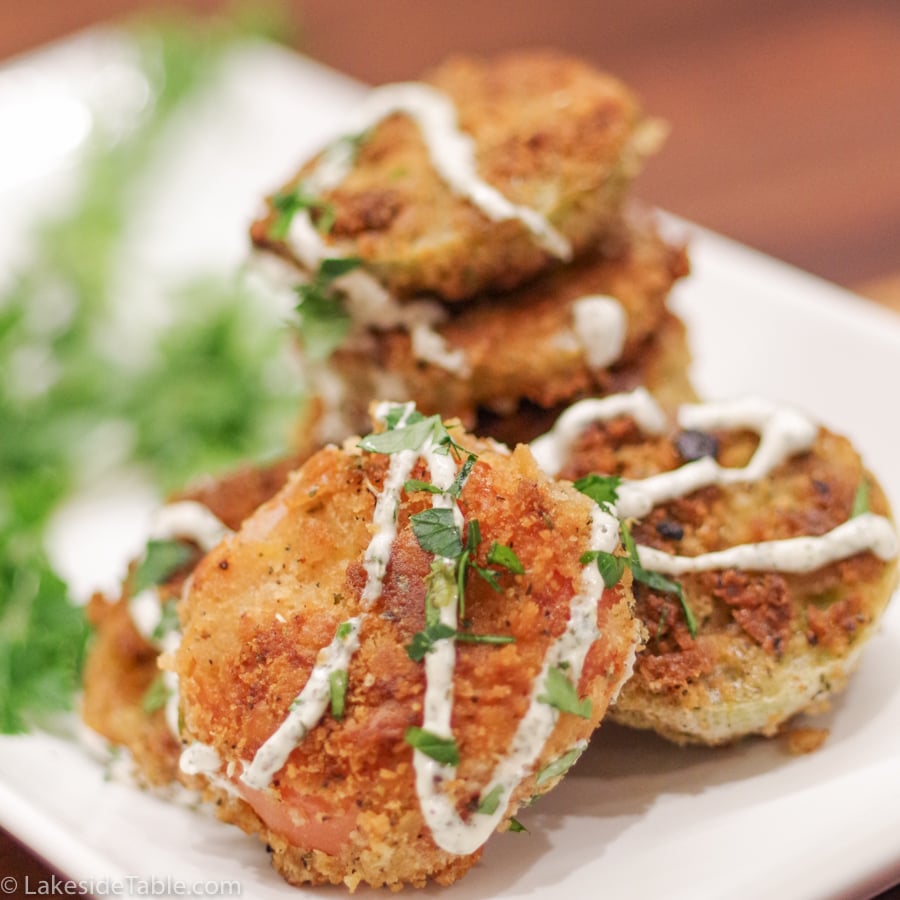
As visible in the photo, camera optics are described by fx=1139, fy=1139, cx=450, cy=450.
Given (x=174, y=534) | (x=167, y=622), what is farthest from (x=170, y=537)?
(x=167, y=622)

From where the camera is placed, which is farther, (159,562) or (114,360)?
(114,360)

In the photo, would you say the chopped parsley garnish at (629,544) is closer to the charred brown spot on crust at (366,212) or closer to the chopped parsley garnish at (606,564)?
the chopped parsley garnish at (606,564)

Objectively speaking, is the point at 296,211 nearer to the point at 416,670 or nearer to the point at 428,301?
the point at 428,301

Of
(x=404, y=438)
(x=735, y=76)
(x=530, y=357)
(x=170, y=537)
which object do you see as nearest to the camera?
(x=404, y=438)

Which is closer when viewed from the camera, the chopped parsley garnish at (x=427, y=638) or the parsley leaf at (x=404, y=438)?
the chopped parsley garnish at (x=427, y=638)

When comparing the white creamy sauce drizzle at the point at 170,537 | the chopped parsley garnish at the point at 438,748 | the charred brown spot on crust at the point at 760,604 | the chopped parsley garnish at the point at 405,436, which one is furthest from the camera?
the white creamy sauce drizzle at the point at 170,537

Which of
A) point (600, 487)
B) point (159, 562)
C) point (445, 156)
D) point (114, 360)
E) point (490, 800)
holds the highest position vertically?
point (445, 156)

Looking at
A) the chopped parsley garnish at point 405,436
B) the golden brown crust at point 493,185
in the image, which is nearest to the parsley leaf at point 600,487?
the chopped parsley garnish at point 405,436

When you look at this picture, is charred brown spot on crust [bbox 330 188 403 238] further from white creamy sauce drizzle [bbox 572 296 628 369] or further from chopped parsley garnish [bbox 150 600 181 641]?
chopped parsley garnish [bbox 150 600 181 641]
